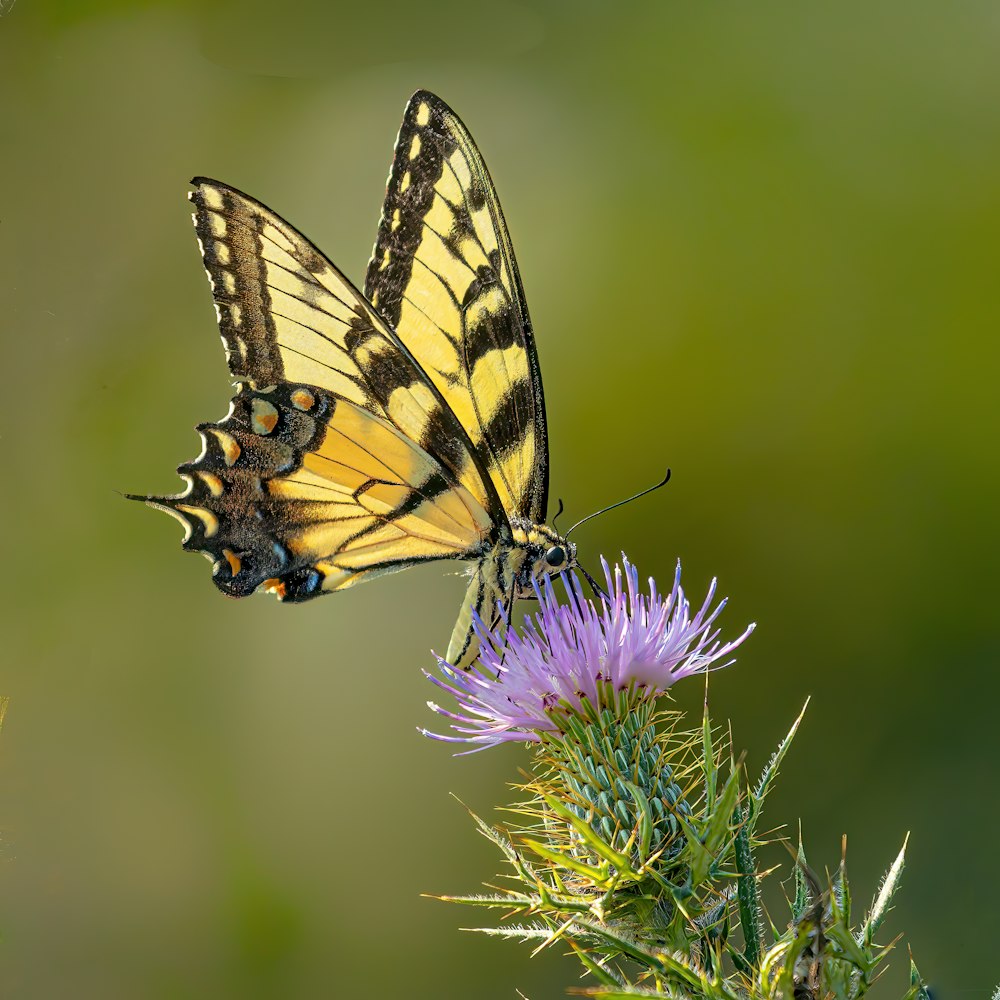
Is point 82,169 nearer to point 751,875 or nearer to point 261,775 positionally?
point 261,775

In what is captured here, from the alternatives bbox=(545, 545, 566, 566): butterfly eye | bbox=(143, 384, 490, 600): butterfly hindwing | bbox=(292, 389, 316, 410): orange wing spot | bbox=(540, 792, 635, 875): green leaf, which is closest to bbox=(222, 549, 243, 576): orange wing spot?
bbox=(143, 384, 490, 600): butterfly hindwing

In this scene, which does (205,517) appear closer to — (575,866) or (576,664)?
(576,664)

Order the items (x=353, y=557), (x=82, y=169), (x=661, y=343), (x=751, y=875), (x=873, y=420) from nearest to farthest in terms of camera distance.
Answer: (x=751, y=875)
(x=353, y=557)
(x=873, y=420)
(x=661, y=343)
(x=82, y=169)

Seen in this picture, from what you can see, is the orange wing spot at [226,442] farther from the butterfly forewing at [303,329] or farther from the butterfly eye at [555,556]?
the butterfly eye at [555,556]

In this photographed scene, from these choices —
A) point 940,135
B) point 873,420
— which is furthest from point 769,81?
point 873,420

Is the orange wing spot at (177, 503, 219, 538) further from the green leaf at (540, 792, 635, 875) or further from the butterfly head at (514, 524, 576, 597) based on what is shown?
the green leaf at (540, 792, 635, 875)

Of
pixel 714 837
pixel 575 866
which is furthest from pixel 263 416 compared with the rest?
pixel 714 837
